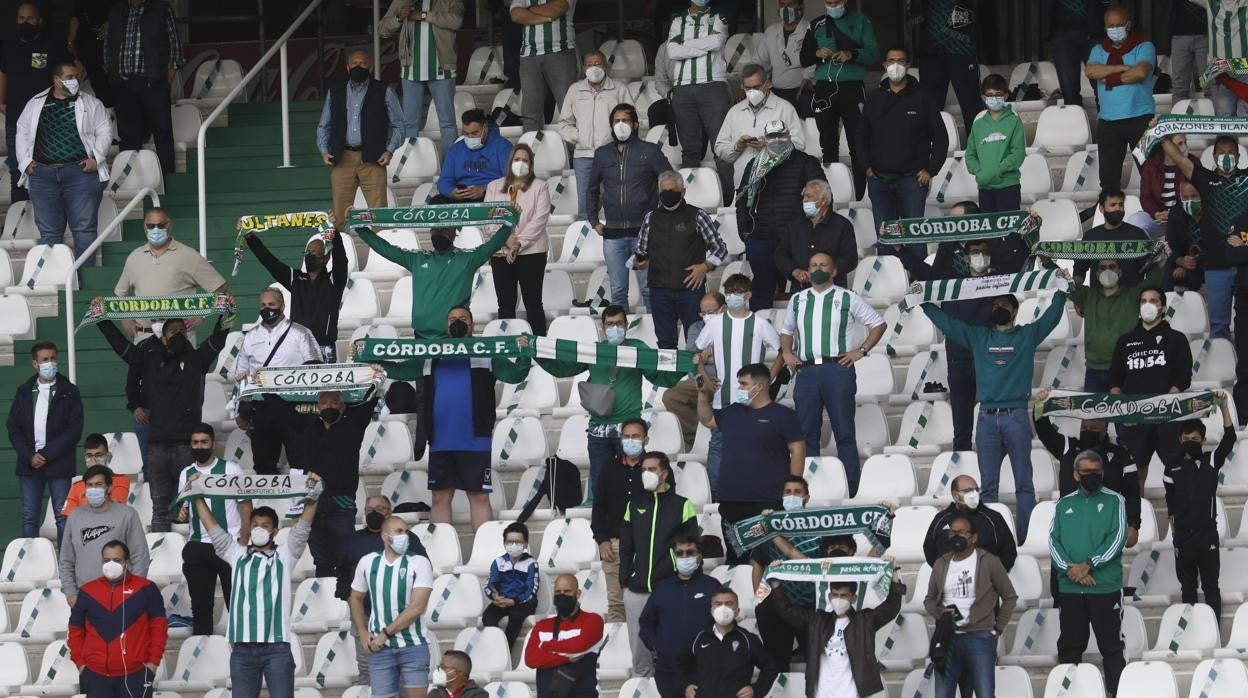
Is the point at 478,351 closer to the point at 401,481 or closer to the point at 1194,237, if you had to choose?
the point at 401,481

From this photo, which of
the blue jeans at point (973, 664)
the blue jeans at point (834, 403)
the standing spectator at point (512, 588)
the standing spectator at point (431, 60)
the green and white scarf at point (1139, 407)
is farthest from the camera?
the standing spectator at point (431, 60)

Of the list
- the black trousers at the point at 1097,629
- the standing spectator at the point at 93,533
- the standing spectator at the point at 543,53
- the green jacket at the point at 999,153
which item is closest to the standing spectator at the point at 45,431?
the standing spectator at the point at 93,533

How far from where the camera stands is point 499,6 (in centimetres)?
2284

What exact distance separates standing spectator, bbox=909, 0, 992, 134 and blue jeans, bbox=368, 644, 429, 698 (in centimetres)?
676

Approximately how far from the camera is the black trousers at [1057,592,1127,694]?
15.1m

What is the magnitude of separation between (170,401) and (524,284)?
8.50ft

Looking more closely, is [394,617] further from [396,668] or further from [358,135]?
[358,135]

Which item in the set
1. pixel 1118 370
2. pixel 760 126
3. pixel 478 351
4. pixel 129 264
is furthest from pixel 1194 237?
pixel 129 264

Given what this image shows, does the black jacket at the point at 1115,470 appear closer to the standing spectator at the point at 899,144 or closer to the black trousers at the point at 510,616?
the standing spectator at the point at 899,144

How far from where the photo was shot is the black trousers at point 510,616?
1578cm

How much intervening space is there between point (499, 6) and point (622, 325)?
258 inches

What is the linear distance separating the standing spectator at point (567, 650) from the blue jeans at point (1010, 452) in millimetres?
2776

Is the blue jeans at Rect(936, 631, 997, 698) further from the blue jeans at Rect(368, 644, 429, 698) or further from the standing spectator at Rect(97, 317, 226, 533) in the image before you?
the standing spectator at Rect(97, 317, 226, 533)

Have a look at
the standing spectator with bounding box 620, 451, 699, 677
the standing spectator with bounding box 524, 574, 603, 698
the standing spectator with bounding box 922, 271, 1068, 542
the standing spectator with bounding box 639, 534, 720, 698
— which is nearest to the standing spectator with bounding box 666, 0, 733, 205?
the standing spectator with bounding box 922, 271, 1068, 542
